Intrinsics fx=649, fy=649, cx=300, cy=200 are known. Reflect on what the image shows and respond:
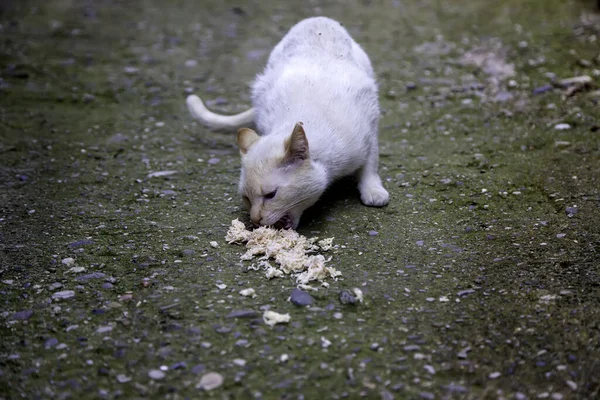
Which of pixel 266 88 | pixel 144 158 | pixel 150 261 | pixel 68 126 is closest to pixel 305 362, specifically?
pixel 150 261

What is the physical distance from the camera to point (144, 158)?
14.8 feet

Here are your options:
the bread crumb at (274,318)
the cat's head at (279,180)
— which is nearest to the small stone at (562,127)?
the cat's head at (279,180)

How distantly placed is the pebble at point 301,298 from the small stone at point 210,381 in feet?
1.78

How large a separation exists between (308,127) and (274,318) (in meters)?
1.24

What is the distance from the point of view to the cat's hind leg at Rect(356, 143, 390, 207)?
3.73 m

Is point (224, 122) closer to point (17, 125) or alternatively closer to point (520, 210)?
point (17, 125)

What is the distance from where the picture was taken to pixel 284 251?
3188mm

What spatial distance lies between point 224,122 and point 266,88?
579 millimetres

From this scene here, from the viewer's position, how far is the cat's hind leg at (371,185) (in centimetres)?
373

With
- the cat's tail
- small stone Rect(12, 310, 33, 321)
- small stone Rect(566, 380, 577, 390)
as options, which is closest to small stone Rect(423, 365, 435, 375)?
small stone Rect(566, 380, 577, 390)

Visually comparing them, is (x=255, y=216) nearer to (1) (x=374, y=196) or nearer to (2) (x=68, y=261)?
(1) (x=374, y=196)

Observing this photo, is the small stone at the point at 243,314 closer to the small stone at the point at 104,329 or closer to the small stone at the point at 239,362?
the small stone at the point at 239,362

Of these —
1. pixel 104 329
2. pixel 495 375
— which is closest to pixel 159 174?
pixel 104 329

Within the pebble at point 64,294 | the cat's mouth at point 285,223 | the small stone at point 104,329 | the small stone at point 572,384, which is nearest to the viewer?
the small stone at point 572,384
